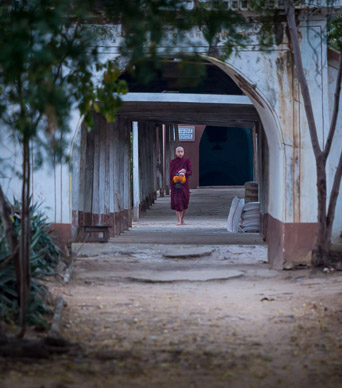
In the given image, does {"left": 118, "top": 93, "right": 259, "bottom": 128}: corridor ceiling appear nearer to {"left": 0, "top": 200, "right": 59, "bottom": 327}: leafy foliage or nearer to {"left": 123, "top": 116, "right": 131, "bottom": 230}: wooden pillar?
{"left": 123, "top": 116, "right": 131, "bottom": 230}: wooden pillar

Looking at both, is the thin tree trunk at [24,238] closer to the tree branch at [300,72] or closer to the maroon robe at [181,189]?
the tree branch at [300,72]

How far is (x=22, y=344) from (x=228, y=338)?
5.86ft

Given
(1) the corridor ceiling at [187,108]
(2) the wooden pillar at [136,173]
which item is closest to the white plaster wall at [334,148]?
(1) the corridor ceiling at [187,108]

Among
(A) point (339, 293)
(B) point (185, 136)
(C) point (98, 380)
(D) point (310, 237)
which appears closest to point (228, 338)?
(C) point (98, 380)

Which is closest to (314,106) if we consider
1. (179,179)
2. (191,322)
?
(191,322)

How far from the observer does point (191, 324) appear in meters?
6.29

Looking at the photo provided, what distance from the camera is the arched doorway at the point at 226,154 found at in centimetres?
2786

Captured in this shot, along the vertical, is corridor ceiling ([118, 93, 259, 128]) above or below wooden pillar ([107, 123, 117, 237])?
above

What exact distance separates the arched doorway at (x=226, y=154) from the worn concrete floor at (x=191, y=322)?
57.5 feet

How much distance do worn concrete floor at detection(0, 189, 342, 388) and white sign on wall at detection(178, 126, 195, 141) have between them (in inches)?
615

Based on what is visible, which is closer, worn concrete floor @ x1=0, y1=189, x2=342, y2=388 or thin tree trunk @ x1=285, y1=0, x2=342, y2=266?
worn concrete floor @ x1=0, y1=189, x2=342, y2=388

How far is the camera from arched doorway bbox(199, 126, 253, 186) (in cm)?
2786

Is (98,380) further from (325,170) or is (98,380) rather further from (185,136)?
(185,136)

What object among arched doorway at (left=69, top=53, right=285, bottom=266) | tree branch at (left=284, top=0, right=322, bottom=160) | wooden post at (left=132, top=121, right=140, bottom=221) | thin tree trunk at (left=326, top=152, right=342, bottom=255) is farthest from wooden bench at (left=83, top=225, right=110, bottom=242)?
wooden post at (left=132, top=121, right=140, bottom=221)
